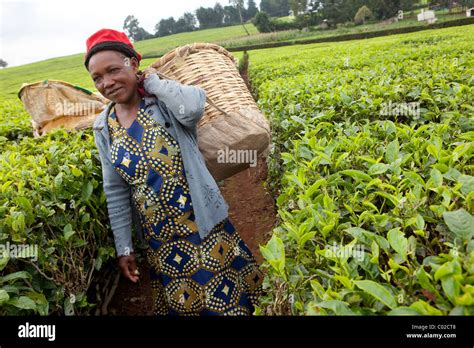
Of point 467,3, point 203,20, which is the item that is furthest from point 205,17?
point 467,3

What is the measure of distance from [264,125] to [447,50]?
4663 millimetres

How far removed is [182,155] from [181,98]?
306 mm

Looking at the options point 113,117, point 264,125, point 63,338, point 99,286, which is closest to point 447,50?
point 264,125

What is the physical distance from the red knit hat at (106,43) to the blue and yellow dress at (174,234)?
0.32 meters

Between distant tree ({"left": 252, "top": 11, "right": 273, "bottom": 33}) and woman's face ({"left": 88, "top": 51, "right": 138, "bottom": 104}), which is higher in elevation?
distant tree ({"left": 252, "top": 11, "right": 273, "bottom": 33})

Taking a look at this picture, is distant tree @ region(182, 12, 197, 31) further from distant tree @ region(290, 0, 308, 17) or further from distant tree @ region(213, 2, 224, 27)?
distant tree @ region(290, 0, 308, 17)

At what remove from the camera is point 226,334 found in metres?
1.01

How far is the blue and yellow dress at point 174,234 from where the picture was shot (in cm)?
196

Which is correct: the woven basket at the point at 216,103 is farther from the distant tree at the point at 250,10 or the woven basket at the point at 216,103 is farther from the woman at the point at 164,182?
the distant tree at the point at 250,10

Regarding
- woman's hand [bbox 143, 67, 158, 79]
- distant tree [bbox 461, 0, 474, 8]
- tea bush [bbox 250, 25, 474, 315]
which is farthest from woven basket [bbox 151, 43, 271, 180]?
distant tree [bbox 461, 0, 474, 8]

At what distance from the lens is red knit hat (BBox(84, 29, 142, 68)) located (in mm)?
1799

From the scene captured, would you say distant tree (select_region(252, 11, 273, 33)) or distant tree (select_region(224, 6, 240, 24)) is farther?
distant tree (select_region(224, 6, 240, 24))

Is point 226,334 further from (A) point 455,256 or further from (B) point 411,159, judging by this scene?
(B) point 411,159

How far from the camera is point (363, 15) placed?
31516 millimetres
